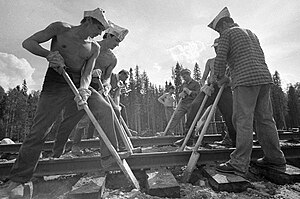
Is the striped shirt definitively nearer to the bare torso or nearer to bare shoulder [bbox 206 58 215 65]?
bare shoulder [bbox 206 58 215 65]

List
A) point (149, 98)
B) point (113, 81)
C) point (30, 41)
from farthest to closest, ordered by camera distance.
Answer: point (149, 98)
point (113, 81)
point (30, 41)

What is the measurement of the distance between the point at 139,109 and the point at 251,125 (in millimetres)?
47721

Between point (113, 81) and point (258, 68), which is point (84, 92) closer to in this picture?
point (258, 68)

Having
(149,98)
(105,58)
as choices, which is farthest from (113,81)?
(149,98)

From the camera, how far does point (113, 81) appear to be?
6473 mm

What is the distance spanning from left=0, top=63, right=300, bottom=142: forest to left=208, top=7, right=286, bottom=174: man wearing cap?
1438 inches

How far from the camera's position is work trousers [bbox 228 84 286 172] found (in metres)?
2.64

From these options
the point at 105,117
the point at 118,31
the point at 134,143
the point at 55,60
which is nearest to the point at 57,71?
the point at 55,60

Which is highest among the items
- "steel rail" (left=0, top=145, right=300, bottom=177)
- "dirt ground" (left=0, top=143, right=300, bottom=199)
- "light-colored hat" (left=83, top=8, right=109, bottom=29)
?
"light-colored hat" (left=83, top=8, right=109, bottom=29)

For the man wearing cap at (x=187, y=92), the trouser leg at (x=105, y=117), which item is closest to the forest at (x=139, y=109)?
the man wearing cap at (x=187, y=92)

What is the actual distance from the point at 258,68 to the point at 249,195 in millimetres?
1866

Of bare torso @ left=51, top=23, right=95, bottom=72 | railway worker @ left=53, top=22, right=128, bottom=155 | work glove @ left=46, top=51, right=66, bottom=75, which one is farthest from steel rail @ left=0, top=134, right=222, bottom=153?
work glove @ left=46, top=51, right=66, bottom=75

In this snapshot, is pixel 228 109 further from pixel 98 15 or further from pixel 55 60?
pixel 55 60

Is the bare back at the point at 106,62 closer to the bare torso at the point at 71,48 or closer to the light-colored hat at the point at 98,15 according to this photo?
the bare torso at the point at 71,48
